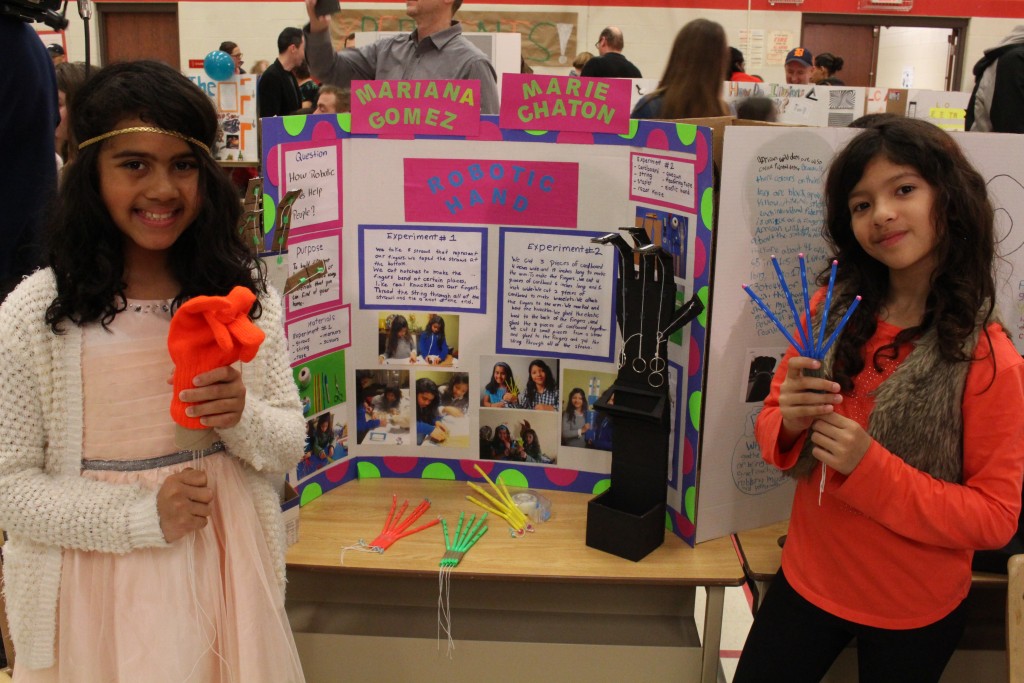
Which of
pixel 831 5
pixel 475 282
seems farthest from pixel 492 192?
pixel 831 5

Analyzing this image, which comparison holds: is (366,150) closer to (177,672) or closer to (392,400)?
(392,400)

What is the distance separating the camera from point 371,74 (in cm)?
323

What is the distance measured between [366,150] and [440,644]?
1.08m

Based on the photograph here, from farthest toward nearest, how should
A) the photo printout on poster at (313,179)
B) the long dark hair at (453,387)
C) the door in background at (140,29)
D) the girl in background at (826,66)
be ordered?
the door in background at (140,29), the girl in background at (826,66), the long dark hair at (453,387), the photo printout on poster at (313,179)

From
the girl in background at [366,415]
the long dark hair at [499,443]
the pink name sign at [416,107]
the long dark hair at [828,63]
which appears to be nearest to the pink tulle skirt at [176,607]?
the girl in background at [366,415]

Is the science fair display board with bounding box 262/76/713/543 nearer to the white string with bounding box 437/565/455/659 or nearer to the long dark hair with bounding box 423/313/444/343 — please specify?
the long dark hair with bounding box 423/313/444/343

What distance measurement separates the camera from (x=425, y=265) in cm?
192

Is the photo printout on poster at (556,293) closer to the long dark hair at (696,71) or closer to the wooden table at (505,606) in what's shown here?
the wooden table at (505,606)

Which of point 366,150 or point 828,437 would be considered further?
point 366,150

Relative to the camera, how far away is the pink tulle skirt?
49.9 inches

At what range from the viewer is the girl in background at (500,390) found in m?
1.96

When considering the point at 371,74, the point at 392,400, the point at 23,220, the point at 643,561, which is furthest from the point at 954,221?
the point at 371,74

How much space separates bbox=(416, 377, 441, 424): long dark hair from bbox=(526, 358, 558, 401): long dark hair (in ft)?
0.72

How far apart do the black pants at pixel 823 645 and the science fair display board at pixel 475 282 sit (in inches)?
10.1
